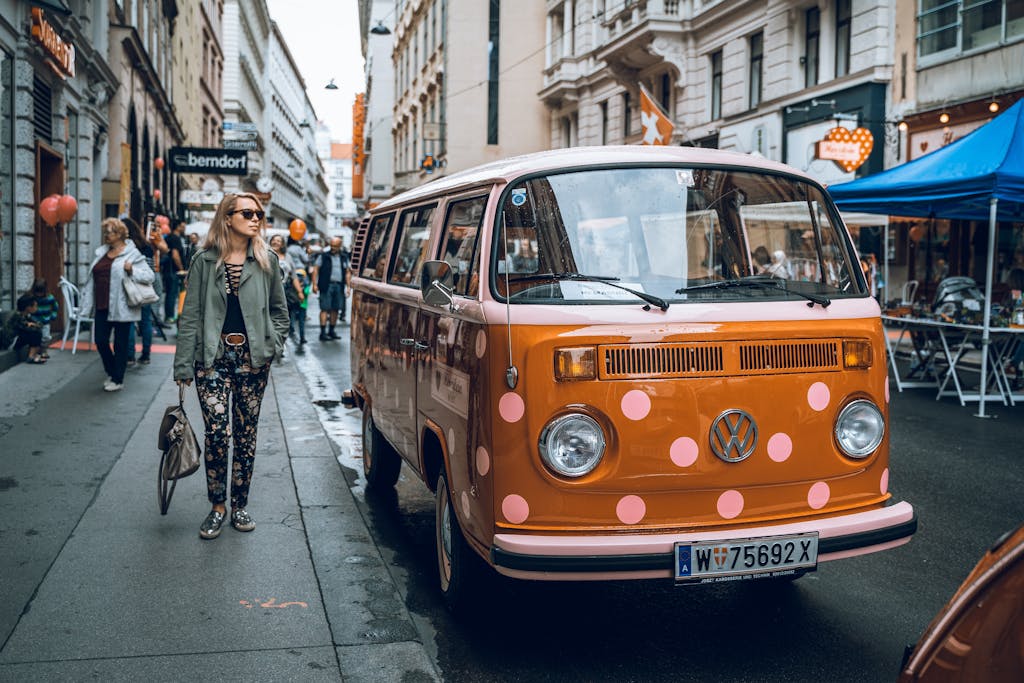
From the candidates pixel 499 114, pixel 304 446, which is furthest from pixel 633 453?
pixel 499 114

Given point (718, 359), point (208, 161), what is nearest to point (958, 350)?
point (718, 359)

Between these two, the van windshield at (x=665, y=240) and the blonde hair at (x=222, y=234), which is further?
the blonde hair at (x=222, y=234)

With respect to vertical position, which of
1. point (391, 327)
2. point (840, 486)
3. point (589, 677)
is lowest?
point (589, 677)

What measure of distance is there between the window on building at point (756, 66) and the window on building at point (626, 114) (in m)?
6.95

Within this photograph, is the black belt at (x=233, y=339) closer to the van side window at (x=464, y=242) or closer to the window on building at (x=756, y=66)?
the van side window at (x=464, y=242)

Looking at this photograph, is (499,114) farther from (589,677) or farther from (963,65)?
(589,677)

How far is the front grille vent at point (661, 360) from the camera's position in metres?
3.82

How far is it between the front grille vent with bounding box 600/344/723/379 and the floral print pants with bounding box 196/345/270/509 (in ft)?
8.26

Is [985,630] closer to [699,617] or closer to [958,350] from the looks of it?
[699,617]

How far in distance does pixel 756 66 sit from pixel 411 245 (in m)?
21.4

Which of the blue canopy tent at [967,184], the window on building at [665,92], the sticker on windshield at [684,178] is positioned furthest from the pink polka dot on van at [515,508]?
the window on building at [665,92]

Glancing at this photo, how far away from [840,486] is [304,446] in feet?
17.0

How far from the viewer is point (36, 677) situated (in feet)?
12.2

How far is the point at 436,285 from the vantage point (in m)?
4.37
